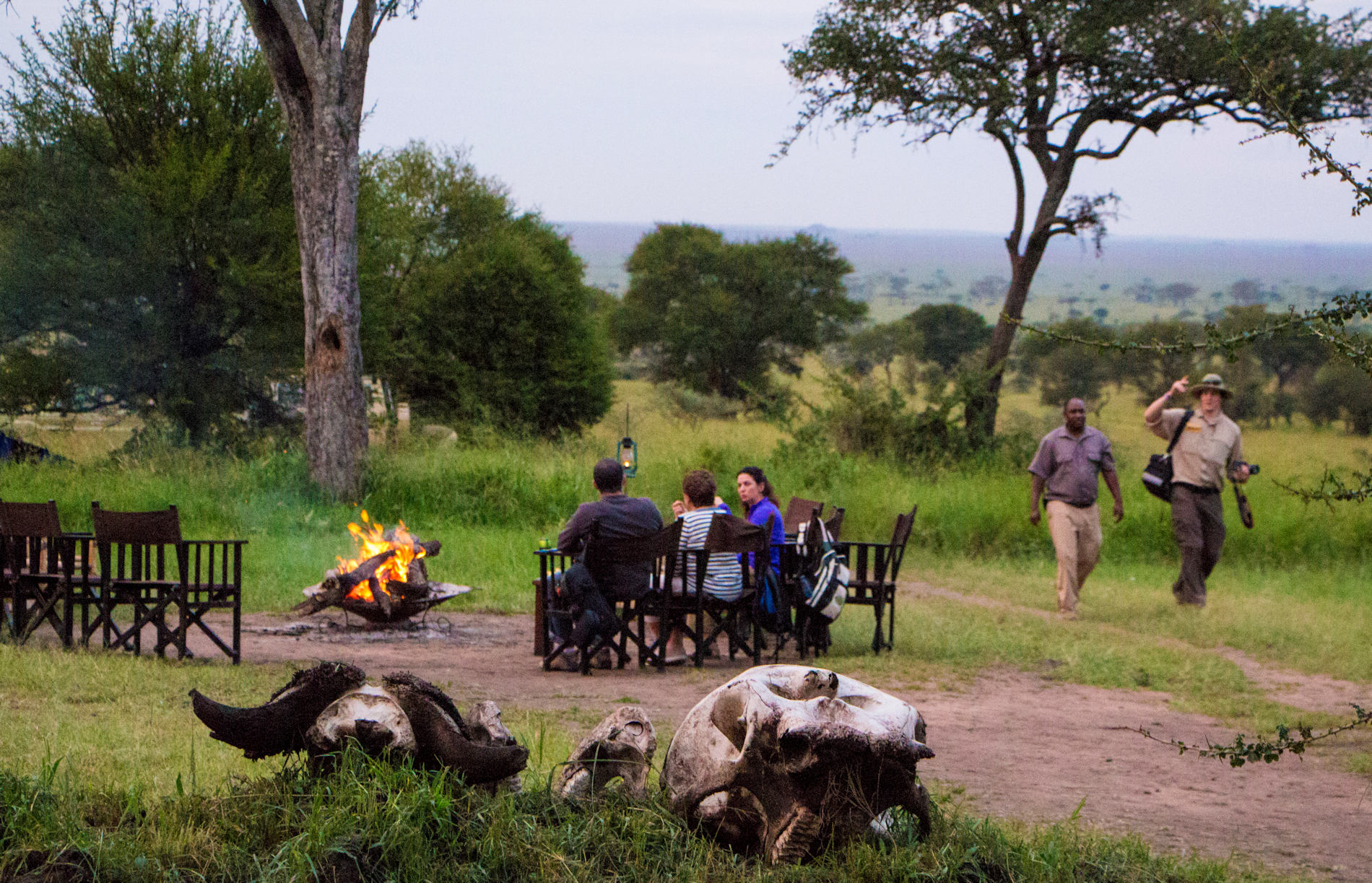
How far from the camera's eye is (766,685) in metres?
4.59

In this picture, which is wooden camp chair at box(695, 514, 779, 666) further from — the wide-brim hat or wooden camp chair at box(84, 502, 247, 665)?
the wide-brim hat

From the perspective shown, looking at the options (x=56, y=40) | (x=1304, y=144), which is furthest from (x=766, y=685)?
(x=56, y=40)

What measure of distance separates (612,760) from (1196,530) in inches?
320

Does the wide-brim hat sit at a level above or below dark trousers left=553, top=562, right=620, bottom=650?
above

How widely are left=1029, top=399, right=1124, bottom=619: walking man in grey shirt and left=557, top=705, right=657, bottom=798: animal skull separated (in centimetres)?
726

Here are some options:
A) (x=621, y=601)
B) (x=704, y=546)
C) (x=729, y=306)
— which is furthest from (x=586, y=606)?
(x=729, y=306)

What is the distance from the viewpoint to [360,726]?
14.8ft

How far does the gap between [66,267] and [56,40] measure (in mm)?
3807

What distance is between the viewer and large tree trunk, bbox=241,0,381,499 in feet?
53.7

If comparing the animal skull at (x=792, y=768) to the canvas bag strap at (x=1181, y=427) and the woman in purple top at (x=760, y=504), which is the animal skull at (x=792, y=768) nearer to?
the woman in purple top at (x=760, y=504)

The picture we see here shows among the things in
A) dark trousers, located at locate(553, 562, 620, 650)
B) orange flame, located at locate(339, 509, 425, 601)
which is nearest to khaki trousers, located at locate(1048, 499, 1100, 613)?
dark trousers, located at locate(553, 562, 620, 650)

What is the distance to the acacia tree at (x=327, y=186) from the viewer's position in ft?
53.7

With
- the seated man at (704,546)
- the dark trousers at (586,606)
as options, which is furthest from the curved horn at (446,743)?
the seated man at (704,546)

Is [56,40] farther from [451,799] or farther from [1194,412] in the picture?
[451,799]
